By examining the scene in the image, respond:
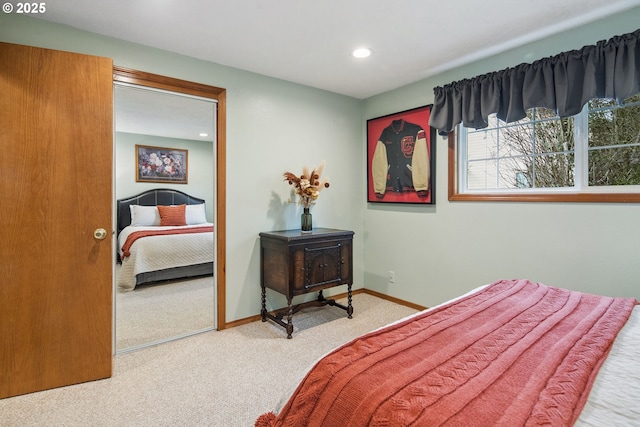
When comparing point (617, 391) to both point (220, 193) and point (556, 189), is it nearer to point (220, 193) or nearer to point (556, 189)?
point (556, 189)

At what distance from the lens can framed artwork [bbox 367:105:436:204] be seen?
3.31m

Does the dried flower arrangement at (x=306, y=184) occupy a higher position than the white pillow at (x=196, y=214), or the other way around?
the dried flower arrangement at (x=306, y=184)

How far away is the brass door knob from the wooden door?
0.08 feet

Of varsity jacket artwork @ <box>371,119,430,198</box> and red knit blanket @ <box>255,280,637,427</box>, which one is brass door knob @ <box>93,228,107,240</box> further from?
varsity jacket artwork @ <box>371,119,430,198</box>

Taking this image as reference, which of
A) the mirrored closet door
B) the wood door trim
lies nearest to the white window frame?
the wood door trim

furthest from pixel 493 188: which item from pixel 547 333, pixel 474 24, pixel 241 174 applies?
pixel 241 174

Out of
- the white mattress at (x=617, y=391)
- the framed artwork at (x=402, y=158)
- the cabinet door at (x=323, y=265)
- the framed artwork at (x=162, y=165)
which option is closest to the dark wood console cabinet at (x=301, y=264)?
the cabinet door at (x=323, y=265)

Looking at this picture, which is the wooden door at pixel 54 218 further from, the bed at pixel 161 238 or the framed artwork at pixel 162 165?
the framed artwork at pixel 162 165

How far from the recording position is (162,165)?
4316 millimetres

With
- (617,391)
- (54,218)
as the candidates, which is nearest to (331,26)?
(54,218)

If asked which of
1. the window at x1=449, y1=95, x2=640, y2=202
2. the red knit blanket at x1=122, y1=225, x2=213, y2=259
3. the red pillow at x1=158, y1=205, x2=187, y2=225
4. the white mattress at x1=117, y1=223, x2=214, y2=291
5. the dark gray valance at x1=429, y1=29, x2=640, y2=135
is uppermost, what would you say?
the dark gray valance at x1=429, y1=29, x2=640, y2=135

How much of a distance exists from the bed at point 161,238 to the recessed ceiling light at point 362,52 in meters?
2.52

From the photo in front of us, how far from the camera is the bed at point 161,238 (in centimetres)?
397

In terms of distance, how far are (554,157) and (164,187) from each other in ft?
14.0
